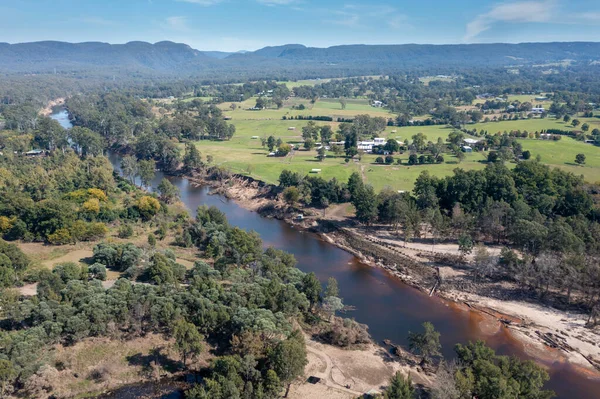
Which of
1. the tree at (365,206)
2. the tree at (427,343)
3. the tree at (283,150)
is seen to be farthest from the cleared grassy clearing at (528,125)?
the tree at (427,343)

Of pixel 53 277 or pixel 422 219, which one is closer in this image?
pixel 53 277

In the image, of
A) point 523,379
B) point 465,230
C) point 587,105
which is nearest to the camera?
point 523,379

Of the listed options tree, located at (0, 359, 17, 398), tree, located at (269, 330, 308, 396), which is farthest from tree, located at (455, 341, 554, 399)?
tree, located at (0, 359, 17, 398)

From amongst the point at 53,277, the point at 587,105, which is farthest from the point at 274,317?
Answer: the point at 587,105

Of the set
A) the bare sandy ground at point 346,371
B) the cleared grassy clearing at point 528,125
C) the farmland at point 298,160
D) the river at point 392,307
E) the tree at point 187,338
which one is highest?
the cleared grassy clearing at point 528,125

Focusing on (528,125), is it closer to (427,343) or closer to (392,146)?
(392,146)

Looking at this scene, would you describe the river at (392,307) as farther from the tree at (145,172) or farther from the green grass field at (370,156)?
the tree at (145,172)

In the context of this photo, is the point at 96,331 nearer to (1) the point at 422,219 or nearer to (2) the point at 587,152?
(1) the point at 422,219
